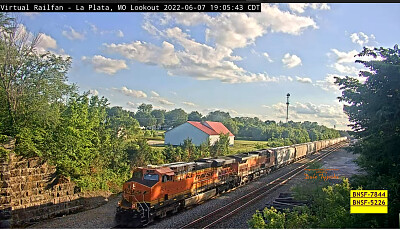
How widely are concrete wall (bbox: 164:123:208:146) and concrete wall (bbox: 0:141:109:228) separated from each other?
23397 millimetres

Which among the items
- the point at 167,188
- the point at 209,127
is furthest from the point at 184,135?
the point at 167,188

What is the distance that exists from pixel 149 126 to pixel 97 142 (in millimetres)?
27522

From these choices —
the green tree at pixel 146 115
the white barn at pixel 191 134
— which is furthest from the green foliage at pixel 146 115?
the white barn at pixel 191 134

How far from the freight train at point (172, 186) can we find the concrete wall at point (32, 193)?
548cm

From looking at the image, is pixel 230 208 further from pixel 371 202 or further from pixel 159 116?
pixel 159 116

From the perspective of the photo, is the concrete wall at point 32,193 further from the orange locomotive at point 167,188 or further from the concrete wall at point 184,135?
the concrete wall at point 184,135

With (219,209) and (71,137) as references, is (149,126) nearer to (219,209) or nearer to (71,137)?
(71,137)

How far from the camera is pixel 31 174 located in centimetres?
1755

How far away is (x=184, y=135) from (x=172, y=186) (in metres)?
27.1

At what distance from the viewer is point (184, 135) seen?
144 ft

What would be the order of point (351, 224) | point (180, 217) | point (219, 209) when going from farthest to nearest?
point (219, 209)
point (180, 217)
point (351, 224)

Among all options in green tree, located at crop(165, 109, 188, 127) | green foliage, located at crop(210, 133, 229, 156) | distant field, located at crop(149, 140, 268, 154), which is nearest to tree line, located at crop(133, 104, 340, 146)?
green tree, located at crop(165, 109, 188, 127)

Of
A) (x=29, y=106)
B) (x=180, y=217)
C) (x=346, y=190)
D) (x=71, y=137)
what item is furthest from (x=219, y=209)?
(x=29, y=106)

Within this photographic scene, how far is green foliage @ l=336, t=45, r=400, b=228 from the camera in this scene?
34.2 ft
